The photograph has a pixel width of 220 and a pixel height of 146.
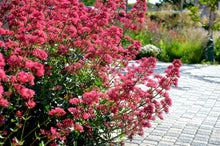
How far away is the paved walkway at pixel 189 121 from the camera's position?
12.8 ft

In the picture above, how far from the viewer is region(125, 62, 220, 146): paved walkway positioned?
392cm

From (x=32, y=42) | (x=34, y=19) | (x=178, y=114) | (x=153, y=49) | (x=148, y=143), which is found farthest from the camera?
(x=153, y=49)

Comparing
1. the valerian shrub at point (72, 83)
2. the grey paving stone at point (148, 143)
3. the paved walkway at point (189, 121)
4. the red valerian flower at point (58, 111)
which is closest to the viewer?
the red valerian flower at point (58, 111)

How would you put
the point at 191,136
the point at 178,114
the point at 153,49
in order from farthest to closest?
the point at 153,49 < the point at 178,114 < the point at 191,136

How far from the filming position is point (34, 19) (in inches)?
101

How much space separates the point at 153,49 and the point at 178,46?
1298 mm

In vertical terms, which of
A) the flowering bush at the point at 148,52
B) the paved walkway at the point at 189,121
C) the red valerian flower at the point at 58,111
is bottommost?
the paved walkway at the point at 189,121

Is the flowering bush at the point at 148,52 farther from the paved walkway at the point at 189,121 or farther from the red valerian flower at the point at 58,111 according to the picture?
the red valerian flower at the point at 58,111

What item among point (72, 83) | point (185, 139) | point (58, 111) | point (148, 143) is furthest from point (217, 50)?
point (58, 111)

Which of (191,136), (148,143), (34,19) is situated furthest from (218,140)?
(34,19)

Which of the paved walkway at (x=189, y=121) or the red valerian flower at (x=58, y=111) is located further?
the paved walkway at (x=189, y=121)

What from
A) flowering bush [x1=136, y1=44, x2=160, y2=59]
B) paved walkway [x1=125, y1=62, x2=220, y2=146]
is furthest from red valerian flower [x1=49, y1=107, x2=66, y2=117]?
flowering bush [x1=136, y1=44, x2=160, y2=59]

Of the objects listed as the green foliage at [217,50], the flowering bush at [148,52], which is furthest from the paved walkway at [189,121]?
the green foliage at [217,50]

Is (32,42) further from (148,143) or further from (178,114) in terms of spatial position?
(178,114)
